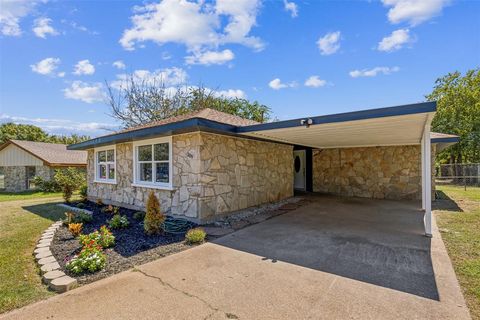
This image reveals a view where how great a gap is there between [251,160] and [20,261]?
5796 millimetres

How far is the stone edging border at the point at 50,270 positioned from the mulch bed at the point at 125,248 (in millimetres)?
85

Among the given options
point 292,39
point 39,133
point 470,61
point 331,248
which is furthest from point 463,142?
point 39,133

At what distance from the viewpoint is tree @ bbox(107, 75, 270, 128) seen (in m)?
19.3

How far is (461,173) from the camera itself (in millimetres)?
17906

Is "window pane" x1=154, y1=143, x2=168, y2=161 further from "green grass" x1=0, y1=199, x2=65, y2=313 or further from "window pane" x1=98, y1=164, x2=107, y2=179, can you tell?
"window pane" x1=98, y1=164, x2=107, y2=179

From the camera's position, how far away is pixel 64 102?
56.9ft

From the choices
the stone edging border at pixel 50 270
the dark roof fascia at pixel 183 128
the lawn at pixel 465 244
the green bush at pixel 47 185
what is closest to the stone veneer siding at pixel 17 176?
the green bush at pixel 47 185

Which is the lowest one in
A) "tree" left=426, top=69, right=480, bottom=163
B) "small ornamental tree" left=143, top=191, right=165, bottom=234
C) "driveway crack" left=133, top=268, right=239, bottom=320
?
"driveway crack" left=133, top=268, right=239, bottom=320

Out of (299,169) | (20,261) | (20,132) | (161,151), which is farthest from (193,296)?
(20,132)

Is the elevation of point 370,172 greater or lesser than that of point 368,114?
lesser

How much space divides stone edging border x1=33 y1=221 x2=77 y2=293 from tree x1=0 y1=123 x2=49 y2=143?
34.2 meters

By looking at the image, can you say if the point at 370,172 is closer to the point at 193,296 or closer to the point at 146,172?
the point at 146,172

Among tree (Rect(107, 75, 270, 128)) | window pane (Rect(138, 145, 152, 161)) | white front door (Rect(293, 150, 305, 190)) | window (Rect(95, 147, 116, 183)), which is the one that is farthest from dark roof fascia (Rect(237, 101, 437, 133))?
tree (Rect(107, 75, 270, 128))

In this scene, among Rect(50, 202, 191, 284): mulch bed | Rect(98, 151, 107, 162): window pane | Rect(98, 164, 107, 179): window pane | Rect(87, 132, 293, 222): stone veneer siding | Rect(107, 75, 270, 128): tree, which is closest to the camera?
Rect(50, 202, 191, 284): mulch bed
